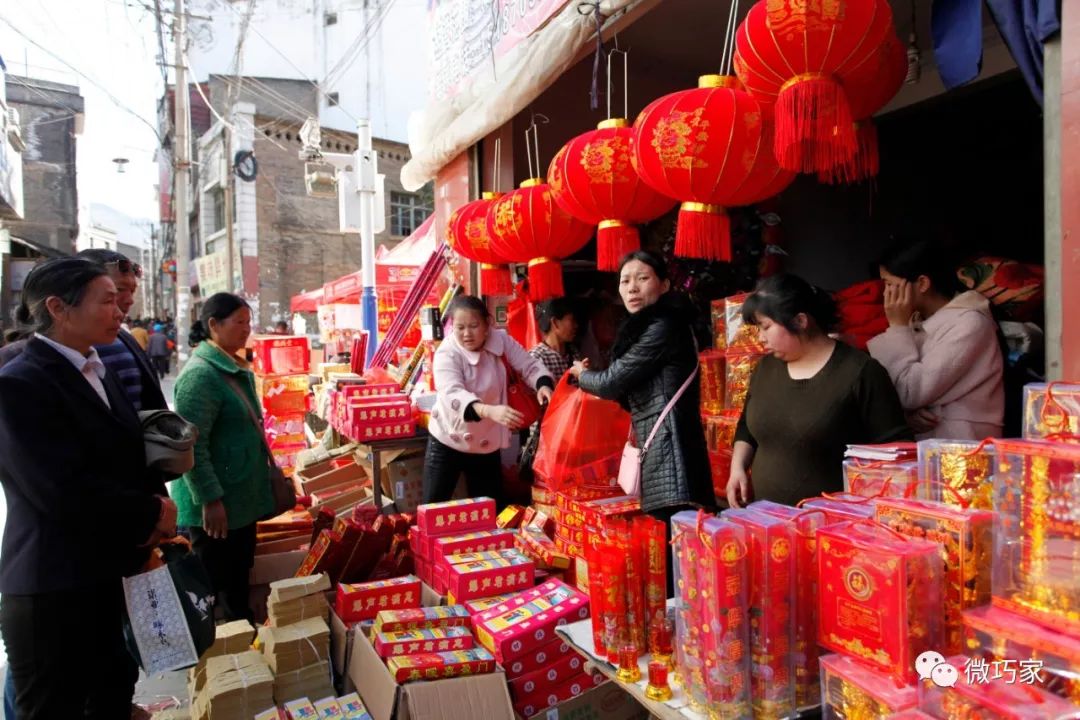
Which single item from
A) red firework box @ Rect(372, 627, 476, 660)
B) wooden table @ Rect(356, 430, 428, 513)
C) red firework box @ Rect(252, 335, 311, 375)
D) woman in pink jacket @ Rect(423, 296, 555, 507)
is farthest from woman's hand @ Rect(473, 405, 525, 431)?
red firework box @ Rect(252, 335, 311, 375)

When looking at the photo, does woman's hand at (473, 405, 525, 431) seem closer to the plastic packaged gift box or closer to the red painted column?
the red painted column

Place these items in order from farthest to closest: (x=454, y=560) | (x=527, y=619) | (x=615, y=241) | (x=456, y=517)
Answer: (x=615, y=241) < (x=456, y=517) < (x=454, y=560) < (x=527, y=619)

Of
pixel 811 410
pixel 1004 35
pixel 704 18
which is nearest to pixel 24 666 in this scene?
pixel 811 410

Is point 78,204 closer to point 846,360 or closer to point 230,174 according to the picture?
point 230,174

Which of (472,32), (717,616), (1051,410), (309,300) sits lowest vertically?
(717,616)

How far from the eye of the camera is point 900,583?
1.19 m

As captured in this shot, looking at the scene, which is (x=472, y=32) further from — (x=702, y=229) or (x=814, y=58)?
(x=814, y=58)

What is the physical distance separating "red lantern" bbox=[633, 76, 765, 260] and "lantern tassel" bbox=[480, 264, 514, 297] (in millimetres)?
2186

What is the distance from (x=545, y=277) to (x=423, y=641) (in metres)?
2.32

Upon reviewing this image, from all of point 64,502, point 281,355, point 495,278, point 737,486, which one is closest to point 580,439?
point 737,486

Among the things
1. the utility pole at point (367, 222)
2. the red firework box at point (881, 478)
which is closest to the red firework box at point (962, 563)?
the red firework box at point (881, 478)

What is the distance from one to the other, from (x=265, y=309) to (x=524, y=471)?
745 inches

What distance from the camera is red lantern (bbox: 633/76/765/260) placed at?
2518mm

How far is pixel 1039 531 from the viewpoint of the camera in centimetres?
113
